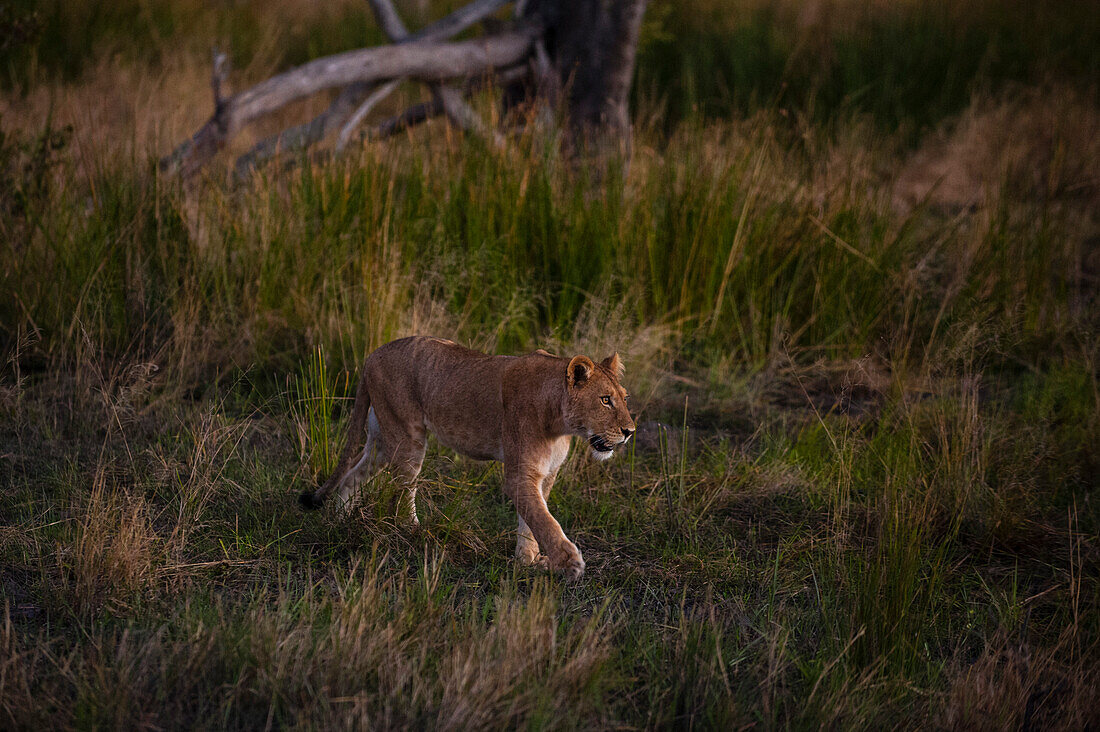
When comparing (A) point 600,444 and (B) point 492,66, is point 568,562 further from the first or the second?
(B) point 492,66

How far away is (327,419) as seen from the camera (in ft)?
13.6

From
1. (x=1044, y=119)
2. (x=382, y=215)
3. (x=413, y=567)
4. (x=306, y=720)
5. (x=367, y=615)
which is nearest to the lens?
(x=306, y=720)

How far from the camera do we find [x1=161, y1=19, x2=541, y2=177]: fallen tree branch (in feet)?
23.7

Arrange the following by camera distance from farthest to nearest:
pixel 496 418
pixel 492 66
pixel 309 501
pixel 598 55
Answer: pixel 598 55
pixel 492 66
pixel 309 501
pixel 496 418

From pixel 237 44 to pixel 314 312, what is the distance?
745 cm

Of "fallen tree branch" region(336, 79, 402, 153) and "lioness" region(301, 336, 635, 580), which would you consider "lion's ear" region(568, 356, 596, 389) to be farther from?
"fallen tree branch" region(336, 79, 402, 153)

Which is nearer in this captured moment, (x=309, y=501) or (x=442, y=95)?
(x=309, y=501)

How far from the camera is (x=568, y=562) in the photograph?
3.25 meters

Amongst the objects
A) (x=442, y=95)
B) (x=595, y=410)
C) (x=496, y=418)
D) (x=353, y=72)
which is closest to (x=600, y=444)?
(x=595, y=410)

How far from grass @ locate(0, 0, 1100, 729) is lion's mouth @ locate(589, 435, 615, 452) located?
0.49 m

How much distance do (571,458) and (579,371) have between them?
120 cm

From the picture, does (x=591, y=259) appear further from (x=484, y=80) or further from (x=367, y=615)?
(x=367, y=615)

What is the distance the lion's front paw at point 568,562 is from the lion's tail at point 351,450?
3.36ft

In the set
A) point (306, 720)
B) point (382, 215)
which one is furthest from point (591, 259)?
point (306, 720)
